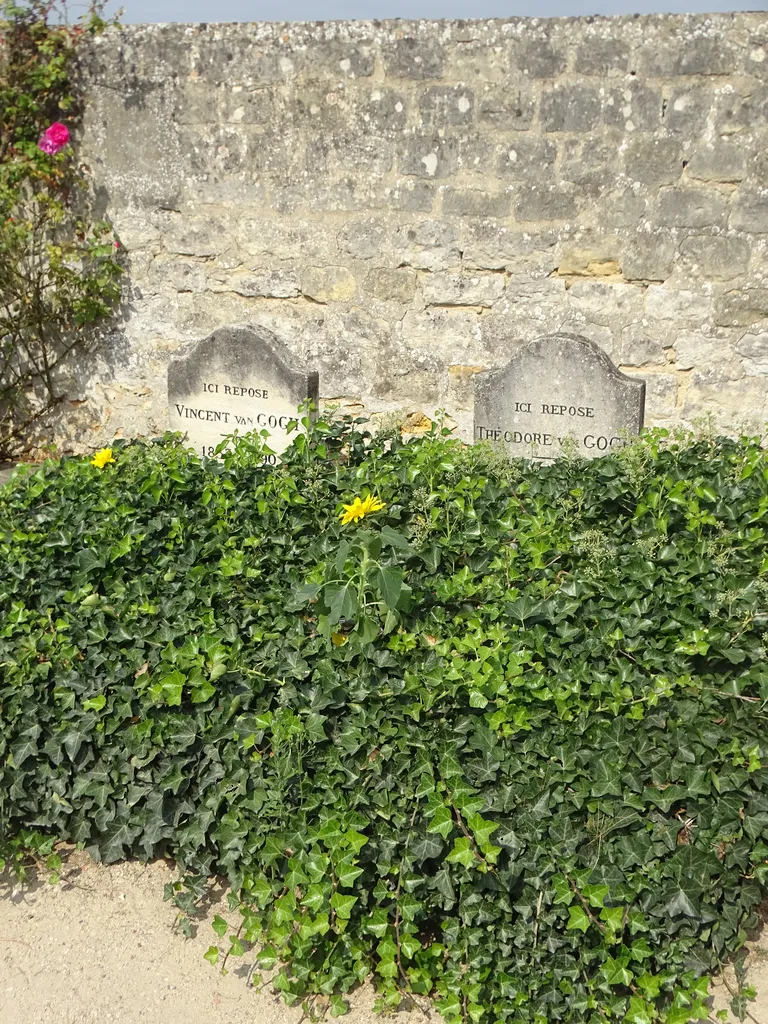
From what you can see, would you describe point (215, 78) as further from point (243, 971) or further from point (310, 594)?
point (243, 971)

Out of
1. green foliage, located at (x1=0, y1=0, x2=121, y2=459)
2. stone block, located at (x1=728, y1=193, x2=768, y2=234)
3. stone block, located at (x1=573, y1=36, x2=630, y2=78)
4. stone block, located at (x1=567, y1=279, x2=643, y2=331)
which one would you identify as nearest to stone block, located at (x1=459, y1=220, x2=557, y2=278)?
stone block, located at (x1=567, y1=279, x2=643, y2=331)

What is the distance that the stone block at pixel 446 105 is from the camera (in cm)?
456

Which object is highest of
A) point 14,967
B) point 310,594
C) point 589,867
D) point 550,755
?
point 310,594

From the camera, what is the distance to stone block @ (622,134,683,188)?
4.32 metres

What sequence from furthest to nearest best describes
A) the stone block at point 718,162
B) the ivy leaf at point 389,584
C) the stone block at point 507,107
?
1. the stone block at point 507,107
2. the stone block at point 718,162
3. the ivy leaf at point 389,584

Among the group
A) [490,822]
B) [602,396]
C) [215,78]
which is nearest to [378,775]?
[490,822]

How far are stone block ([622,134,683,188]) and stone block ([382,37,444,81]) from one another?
1042mm

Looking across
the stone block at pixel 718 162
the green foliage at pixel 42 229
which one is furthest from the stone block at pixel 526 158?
the green foliage at pixel 42 229

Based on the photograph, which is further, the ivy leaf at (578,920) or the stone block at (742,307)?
the stone block at (742,307)

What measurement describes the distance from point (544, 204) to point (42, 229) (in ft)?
9.80

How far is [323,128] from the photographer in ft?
15.8

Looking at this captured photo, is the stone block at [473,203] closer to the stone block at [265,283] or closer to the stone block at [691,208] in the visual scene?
the stone block at [691,208]

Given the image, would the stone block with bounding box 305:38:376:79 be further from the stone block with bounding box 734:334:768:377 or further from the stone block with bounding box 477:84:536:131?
the stone block with bounding box 734:334:768:377

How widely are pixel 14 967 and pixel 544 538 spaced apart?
6.49 feet
